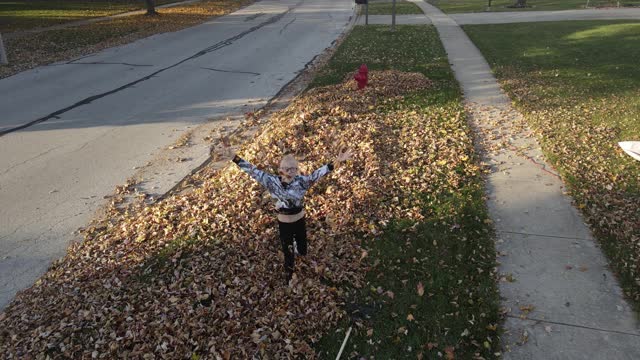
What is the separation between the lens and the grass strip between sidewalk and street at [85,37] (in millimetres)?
19161

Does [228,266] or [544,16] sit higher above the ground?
[544,16]

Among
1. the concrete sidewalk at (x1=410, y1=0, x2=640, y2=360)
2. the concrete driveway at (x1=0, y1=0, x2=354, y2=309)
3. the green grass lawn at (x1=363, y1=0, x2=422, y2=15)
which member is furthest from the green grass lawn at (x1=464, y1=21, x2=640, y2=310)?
the green grass lawn at (x1=363, y1=0, x2=422, y2=15)

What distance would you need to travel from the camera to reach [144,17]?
2977cm

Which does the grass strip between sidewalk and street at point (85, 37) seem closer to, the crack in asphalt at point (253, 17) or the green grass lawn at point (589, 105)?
the crack in asphalt at point (253, 17)

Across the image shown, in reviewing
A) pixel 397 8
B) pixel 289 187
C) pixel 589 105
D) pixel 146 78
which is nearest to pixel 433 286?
pixel 289 187

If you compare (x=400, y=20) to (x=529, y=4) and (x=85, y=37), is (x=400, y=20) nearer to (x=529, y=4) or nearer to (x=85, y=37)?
(x=529, y=4)

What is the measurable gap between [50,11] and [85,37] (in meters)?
10.8

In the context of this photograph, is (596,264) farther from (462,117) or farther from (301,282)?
(462,117)

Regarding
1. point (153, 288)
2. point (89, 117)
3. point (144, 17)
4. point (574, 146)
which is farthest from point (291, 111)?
point (144, 17)

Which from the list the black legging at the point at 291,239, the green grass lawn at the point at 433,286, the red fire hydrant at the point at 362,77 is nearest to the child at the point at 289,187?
→ the black legging at the point at 291,239

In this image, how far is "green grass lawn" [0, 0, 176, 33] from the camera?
26.4 m

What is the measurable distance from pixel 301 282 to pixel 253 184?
111 inches

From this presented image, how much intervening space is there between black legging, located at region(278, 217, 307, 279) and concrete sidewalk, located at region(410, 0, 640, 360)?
8.19 ft

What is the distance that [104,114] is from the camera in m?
12.7
